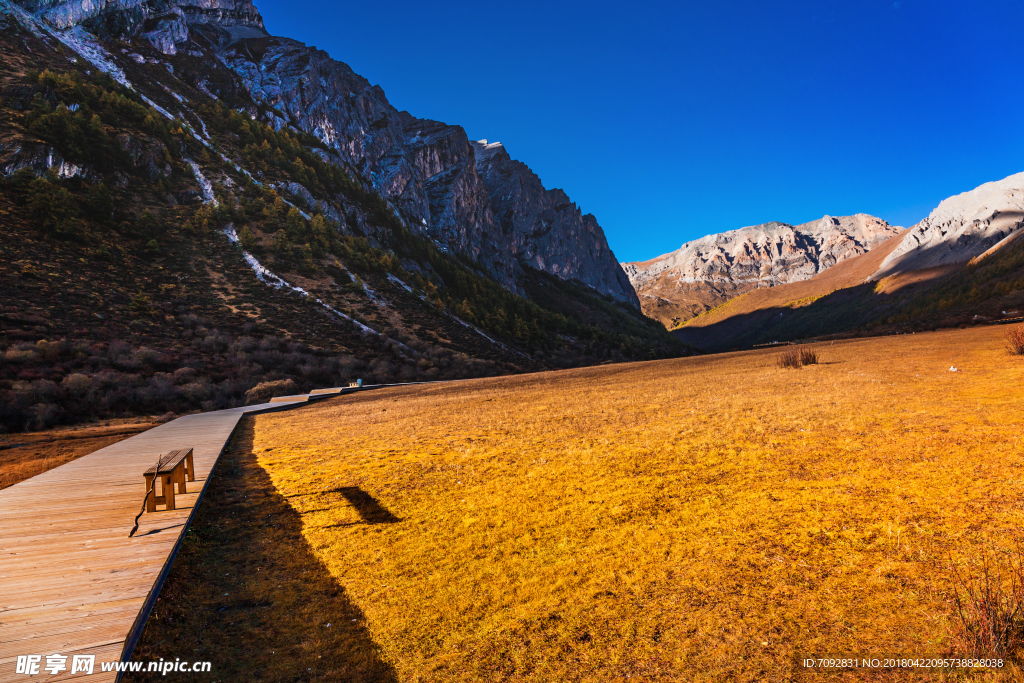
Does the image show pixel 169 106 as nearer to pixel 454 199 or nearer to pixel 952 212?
pixel 454 199

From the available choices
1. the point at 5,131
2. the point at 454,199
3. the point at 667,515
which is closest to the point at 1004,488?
the point at 667,515

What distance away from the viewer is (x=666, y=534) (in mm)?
5562

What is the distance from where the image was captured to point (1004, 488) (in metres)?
5.74

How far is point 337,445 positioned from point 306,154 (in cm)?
10287

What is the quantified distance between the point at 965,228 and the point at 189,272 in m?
212

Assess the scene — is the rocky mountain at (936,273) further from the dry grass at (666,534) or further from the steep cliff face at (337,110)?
the steep cliff face at (337,110)

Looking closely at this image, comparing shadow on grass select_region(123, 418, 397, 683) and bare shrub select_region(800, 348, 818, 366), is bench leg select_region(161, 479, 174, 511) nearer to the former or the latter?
shadow on grass select_region(123, 418, 397, 683)

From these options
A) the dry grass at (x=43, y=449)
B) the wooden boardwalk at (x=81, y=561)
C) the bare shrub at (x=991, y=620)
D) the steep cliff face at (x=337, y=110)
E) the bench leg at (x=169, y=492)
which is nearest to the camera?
the bare shrub at (x=991, y=620)

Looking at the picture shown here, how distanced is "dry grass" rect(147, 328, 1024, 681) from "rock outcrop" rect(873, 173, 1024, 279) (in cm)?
15572

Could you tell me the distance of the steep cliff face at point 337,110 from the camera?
96.8 metres

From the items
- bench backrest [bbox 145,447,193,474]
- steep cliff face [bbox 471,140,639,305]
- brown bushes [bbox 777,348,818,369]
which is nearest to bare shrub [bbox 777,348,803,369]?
brown bushes [bbox 777,348,818,369]

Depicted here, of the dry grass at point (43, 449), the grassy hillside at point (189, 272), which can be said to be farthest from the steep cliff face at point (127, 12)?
the dry grass at point (43, 449)

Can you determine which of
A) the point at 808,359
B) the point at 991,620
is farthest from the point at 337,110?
the point at 991,620

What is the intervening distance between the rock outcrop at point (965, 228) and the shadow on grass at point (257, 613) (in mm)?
164715
